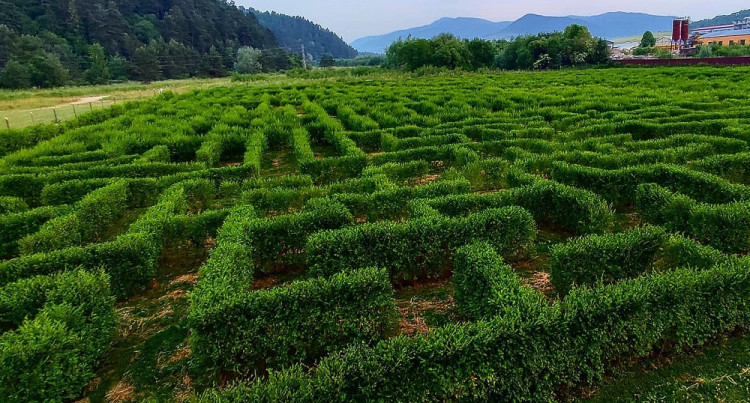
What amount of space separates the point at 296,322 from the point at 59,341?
324cm

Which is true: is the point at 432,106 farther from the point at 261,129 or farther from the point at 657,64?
the point at 657,64

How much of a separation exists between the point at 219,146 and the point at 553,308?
1697cm

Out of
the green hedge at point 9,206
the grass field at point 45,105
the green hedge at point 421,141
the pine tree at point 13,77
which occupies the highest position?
the pine tree at point 13,77

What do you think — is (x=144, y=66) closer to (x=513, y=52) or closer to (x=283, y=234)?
(x=513, y=52)

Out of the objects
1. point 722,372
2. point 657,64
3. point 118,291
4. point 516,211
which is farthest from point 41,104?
point 657,64

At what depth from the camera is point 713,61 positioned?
51.7 metres

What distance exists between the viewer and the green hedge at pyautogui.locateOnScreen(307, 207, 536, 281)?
25.8ft

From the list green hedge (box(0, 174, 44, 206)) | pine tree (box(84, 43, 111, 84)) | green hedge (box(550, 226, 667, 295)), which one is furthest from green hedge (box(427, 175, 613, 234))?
pine tree (box(84, 43, 111, 84))

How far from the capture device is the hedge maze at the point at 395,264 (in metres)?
5.21

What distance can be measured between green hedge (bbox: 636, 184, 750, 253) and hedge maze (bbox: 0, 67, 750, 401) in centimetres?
4

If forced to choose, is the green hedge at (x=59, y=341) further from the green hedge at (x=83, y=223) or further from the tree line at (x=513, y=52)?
the tree line at (x=513, y=52)

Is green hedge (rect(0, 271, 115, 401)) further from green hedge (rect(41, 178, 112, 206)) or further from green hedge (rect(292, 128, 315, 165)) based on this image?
green hedge (rect(292, 128, 315, 165))

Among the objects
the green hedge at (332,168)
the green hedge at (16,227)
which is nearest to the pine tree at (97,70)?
the green hedge at (16,227)

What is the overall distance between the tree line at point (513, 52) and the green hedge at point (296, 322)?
71825mm
